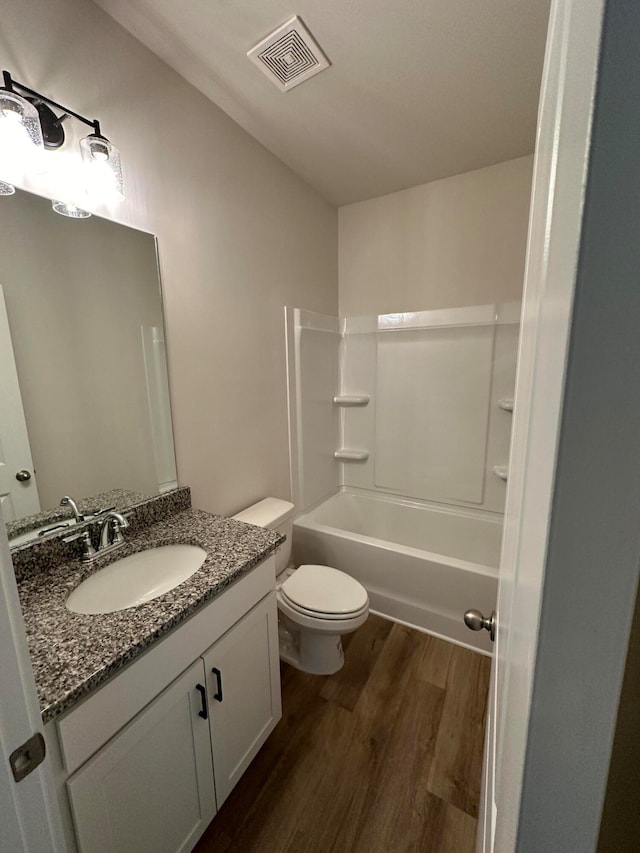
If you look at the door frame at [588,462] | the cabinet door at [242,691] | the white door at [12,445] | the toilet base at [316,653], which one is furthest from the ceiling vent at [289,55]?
the toilet base at [316,653]

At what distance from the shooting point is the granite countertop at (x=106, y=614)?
69 cm

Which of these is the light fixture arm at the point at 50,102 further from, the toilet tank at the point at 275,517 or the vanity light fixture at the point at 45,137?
the toilet tank at the point at 275,517

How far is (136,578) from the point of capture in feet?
3.82

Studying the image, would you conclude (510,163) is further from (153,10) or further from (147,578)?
(147,578)

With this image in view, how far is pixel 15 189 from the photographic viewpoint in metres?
0.97

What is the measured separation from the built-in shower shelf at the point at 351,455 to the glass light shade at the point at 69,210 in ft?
6.74

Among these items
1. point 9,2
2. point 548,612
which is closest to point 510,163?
point 9,2

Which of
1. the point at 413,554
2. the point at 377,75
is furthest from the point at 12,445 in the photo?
the point at 377,75

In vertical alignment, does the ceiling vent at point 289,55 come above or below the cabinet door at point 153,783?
above

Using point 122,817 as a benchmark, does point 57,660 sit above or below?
above

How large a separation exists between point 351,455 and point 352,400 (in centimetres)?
44

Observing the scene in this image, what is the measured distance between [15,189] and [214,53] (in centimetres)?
92

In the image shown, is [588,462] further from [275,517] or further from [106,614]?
[275,517]

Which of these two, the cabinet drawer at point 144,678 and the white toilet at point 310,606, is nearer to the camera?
the cabinet drawer at point 144,678
